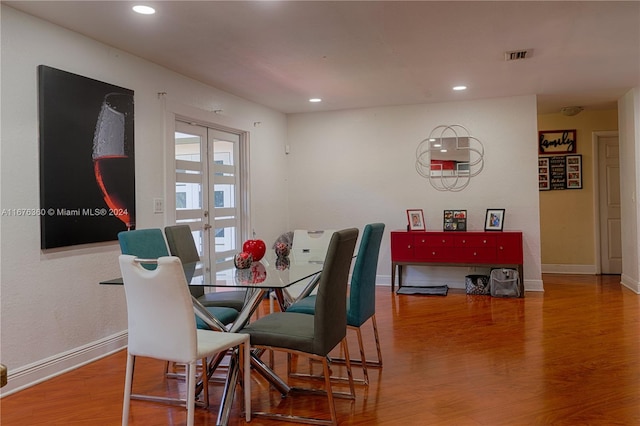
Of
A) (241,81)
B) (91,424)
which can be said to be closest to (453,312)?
(241,81)

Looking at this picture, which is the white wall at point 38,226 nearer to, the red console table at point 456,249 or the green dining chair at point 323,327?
the green dining chair at point 323,327

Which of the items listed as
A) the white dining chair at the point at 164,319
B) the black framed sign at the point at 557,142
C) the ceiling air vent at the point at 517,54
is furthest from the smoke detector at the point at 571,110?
Answer: the white dining chair at the point at 164,319

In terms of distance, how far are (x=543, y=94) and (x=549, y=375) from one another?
12.7 ft

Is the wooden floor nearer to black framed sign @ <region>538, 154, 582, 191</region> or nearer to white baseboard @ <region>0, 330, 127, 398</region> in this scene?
white baseboard @ <region>0, 330, 127, 398</region>

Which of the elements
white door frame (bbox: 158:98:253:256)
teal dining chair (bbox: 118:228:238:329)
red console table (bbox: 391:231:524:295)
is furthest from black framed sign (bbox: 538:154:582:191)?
teal dining chair (bbox: 118:228:238:329)

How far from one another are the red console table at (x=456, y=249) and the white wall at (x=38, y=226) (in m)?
2.97

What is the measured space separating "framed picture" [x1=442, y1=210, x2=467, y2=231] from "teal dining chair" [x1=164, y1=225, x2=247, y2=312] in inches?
133

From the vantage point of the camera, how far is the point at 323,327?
2.38 metres

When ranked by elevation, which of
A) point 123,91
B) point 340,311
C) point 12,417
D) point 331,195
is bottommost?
point 12,417

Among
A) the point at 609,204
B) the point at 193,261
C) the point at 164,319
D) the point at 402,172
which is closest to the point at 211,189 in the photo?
the point at 193,261

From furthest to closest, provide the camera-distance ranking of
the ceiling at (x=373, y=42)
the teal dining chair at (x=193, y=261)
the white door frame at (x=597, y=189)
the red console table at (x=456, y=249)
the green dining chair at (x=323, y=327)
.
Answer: the white door frame at (x=597, y=189) → the red console table at (x=456, y=249) → the teal dining chair at (x=193, y=261) → the ceiling at (x=373, y=42) → the green dining chair at (x=323, y=327)

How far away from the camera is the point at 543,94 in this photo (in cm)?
583

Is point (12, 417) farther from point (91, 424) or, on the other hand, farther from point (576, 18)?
point (576, 18)

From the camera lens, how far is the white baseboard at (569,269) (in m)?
7.21
